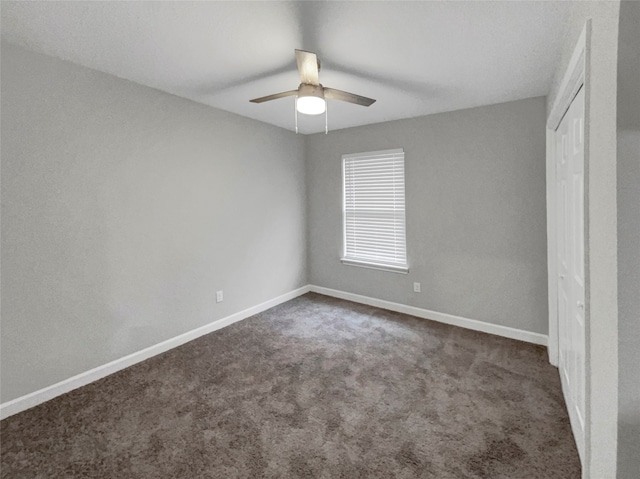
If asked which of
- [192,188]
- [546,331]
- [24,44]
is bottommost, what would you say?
[546,331]

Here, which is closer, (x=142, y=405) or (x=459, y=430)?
(x=459, y=430)

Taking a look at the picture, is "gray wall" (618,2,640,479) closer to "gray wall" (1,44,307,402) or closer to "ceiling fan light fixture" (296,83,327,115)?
"ceiling fan light fixture" (296,83,327,115)

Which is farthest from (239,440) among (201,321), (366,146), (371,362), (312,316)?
(366,146)

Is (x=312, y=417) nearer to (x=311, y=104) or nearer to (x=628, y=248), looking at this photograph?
(x=628, y=248)

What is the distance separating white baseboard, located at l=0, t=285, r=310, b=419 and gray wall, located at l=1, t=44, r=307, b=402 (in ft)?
0.19

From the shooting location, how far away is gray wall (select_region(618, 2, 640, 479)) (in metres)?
0.90

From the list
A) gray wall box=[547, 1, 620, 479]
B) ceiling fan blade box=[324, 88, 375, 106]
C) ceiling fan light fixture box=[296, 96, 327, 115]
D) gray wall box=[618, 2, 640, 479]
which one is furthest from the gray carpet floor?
ceiling fan blade box=[324, 88, 375, 106]

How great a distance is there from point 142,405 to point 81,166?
1.91m

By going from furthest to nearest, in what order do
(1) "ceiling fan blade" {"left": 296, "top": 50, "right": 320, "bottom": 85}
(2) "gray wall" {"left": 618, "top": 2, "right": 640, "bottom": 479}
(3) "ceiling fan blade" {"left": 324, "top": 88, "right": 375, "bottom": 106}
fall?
(3) "ceiling fan blade" {"left": 324, "top": 88, "right": 375, "bottom": 106} → (1) "ceiling fan blade" {"left": 296, "top": 50, "right": 320, "bottom": 85} → (2) "gray wall" {"left": 618, "top": 2, "right": 640, "bottom": 479}

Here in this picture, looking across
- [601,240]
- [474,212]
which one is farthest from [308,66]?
[474,212]

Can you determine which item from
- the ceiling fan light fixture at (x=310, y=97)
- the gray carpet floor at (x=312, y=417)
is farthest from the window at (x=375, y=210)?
the ceiling fan light fixture at (x=310, y=97)

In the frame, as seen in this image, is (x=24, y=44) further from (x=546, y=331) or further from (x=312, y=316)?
(x=546, y=331)

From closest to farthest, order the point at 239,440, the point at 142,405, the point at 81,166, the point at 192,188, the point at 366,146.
Result: the point at 239,440 < the point at 142,405 < the point at 81,166 < the point at 192,188 < the point at 366,146

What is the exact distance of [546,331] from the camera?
10.3 ft
